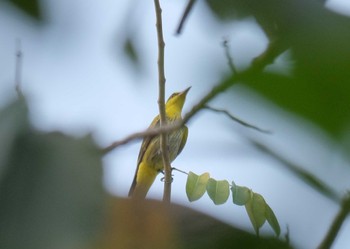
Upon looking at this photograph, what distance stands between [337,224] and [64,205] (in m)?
0.17

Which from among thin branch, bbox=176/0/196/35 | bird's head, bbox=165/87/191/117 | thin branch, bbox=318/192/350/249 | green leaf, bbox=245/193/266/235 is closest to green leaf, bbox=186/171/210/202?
green leaf, bbox=245/193/266/235

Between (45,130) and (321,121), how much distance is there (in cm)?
17

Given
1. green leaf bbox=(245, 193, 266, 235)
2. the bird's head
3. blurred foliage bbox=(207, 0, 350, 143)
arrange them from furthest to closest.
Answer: the bird's head, green leaf bbox=(245, 193, 266, 235), blurred foliage bbox=(207, 0, 350, 143)

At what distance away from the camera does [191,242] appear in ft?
1.16

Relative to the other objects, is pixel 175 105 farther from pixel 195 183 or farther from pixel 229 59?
pixel 229 59

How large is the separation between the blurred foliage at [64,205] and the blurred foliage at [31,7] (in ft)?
0.19

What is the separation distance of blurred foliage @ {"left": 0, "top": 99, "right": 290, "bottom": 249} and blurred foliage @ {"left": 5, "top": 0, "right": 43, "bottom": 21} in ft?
0.19

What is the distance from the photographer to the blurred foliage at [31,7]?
0.36 m

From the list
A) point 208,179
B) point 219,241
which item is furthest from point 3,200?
point 208,179

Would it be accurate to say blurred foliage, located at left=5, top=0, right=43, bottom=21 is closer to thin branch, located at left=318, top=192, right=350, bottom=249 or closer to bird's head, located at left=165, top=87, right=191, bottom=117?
thin branch, located at left=318, top=192, right=350, bottom=249

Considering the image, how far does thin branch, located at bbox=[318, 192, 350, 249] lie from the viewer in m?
0.35

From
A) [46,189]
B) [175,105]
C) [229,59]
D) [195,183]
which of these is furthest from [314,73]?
[175,105]

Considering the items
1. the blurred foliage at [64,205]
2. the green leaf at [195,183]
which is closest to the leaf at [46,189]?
the blurred foliage at [64,205]

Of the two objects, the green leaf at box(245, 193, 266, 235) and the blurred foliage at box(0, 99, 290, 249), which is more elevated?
the blurred foliage at box(0, 99, 290, 249)
